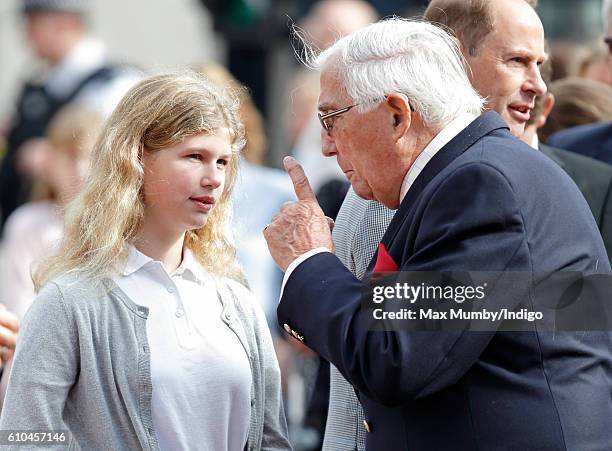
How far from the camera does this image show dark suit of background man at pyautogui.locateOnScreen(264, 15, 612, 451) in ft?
9.56

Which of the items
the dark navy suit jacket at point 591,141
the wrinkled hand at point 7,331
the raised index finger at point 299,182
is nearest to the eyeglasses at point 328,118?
the raised index finger at point 299,182

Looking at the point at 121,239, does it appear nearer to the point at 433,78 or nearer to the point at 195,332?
the point at 195,332

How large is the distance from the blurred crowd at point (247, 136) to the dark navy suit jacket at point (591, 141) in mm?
28

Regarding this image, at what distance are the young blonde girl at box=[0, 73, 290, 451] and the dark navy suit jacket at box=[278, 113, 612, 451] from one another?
1.49 feet

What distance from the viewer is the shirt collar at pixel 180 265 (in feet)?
11.3

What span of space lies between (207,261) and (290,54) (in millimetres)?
9542

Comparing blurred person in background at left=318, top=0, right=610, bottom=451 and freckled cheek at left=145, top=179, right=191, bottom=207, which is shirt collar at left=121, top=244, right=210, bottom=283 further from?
blurred person in background at left=318, top=0, right=610, bottom=451

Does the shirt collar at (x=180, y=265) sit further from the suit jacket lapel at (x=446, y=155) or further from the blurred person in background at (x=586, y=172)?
the blurred person in background at (x=586, y=172)

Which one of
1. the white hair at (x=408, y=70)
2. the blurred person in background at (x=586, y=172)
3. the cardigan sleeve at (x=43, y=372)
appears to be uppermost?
the white hair at (x=408, y=70)

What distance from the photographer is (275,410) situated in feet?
11.7

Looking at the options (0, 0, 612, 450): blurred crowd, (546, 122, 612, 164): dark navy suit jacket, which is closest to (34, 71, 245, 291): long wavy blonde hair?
(0, 0, 612, 450): blurred crowd

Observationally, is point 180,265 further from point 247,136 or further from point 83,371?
point 247,136

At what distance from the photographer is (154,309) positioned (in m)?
3.40

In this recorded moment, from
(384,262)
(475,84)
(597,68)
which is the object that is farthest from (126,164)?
(597,68)
